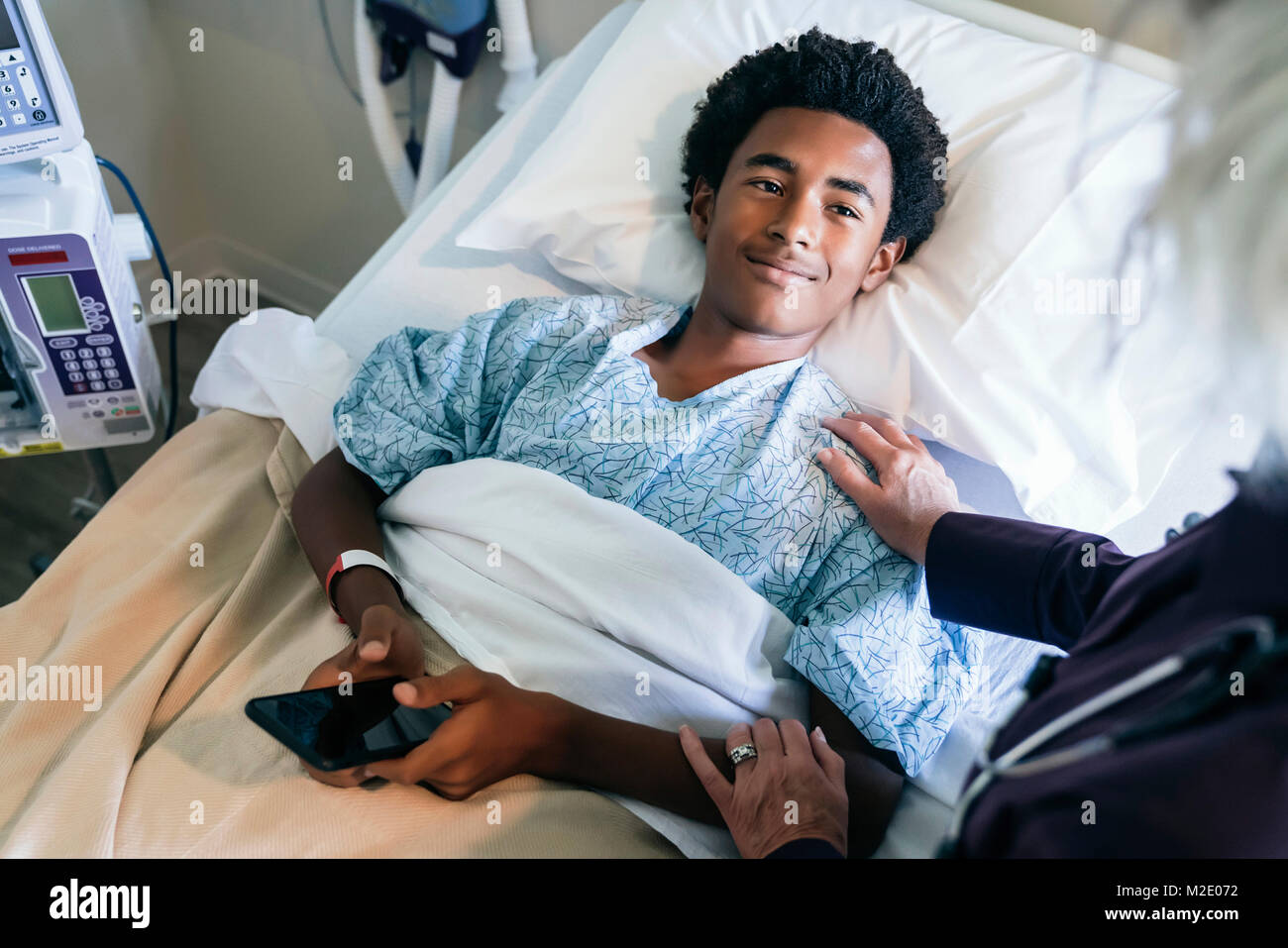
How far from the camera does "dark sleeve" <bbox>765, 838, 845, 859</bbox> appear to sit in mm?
827

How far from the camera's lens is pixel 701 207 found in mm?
1367

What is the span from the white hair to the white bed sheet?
0.64m

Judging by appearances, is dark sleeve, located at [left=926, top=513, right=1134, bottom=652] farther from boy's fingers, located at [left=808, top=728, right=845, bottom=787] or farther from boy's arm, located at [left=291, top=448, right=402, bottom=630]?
boy's arm, located at [left=291, top=448, right=402, bottom=630]

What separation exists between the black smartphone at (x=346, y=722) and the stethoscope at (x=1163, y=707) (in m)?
0.46

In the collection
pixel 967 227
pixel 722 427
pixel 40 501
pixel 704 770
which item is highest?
pixel 967 227

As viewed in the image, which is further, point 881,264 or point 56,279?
point 881,264

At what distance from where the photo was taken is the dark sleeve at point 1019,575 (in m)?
0.89

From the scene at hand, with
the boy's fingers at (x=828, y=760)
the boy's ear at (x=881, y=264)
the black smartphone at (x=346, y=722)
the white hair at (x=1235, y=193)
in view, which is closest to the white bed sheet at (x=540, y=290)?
the boy's fingers at (x=828, y=760)

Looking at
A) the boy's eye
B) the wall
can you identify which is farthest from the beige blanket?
the wall

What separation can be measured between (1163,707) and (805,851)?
0.35 meters

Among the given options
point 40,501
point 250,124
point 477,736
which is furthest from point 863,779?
point 250,124

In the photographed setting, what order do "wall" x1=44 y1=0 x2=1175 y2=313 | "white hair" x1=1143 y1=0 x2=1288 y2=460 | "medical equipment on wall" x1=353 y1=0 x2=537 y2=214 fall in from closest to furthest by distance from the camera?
"white hair" x1=1143 y1=0 x2=1288 y2=460 < "medical equipment on wall" x1=353 y1=0 x2=537 y2=214 < "wall" x1=44 y1=0 x2=1175 y2=313

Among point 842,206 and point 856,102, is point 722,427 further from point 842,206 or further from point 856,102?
point 856,102
